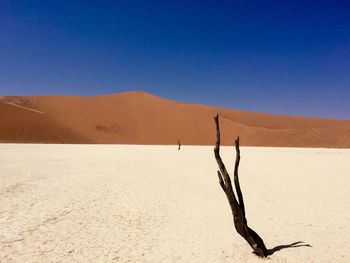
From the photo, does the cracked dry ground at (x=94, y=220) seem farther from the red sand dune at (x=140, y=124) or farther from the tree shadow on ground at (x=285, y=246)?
the red sand dune at (x=140, y=124)

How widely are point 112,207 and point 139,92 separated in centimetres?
10064

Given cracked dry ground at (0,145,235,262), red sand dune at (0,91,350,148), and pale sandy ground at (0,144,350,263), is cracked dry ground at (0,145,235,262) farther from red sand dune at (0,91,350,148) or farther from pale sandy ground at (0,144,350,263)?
red sand dune at (0,91,350,148)

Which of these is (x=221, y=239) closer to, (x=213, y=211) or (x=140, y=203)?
(x=213, y=211)

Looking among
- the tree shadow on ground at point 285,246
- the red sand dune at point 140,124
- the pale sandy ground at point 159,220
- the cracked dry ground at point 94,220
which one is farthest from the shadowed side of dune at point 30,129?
the tree shadow on ground at point 285,246

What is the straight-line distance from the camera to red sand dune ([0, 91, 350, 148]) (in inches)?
2488

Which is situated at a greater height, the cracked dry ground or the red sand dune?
the red sand dune

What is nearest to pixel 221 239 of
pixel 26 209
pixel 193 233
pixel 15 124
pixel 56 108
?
pixel 193 233

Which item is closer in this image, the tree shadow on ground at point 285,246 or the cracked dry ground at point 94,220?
the cracked dry ground at point 94,220

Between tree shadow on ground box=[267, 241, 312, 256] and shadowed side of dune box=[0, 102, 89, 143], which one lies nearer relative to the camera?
tree shadow on ground box=[267, 241, 312, 256]

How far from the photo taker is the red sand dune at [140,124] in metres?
63.2

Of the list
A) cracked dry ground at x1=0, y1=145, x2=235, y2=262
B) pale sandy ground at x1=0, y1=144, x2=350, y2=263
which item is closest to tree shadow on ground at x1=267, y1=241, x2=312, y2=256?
pale sandy ground at x1=0, y1=144, x2=350, y2=263

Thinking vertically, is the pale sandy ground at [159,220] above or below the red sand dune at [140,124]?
below

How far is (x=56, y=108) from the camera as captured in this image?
8406 centimetres

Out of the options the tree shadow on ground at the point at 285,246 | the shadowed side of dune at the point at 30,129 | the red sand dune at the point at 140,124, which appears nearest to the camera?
the tree shadow on ground at the point at 285,246
